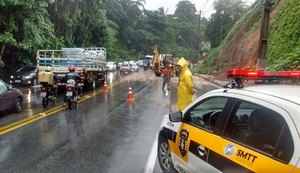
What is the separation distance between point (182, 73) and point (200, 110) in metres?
4.13

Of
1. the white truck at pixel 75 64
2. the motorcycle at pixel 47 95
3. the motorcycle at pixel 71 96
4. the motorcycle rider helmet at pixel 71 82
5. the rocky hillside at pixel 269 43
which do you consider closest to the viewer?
the motorcycle at pixel 71 96

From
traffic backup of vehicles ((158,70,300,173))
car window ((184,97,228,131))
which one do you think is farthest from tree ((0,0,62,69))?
traffic backup of vehicles ((158,70,300,173))

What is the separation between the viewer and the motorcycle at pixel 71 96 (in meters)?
16.2

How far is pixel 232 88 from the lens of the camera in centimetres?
526

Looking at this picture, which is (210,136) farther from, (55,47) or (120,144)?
(55,47)

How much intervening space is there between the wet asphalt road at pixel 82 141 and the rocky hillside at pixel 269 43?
560 inches

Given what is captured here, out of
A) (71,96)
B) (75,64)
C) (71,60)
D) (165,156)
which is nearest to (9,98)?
(71,96)

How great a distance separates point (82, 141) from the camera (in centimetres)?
1007

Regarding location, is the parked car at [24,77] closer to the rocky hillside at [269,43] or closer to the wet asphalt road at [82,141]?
the wet asphalt road at [82,141]

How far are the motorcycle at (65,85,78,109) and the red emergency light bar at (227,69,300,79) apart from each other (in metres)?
11.5

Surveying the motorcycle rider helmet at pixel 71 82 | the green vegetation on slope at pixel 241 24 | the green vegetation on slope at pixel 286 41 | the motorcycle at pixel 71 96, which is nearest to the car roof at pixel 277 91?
the motorcycle at pixel 71 96

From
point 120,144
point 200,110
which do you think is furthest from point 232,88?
point 120,144

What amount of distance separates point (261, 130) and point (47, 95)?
44.7 feet

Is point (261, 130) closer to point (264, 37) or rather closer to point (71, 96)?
point (71, 96)
